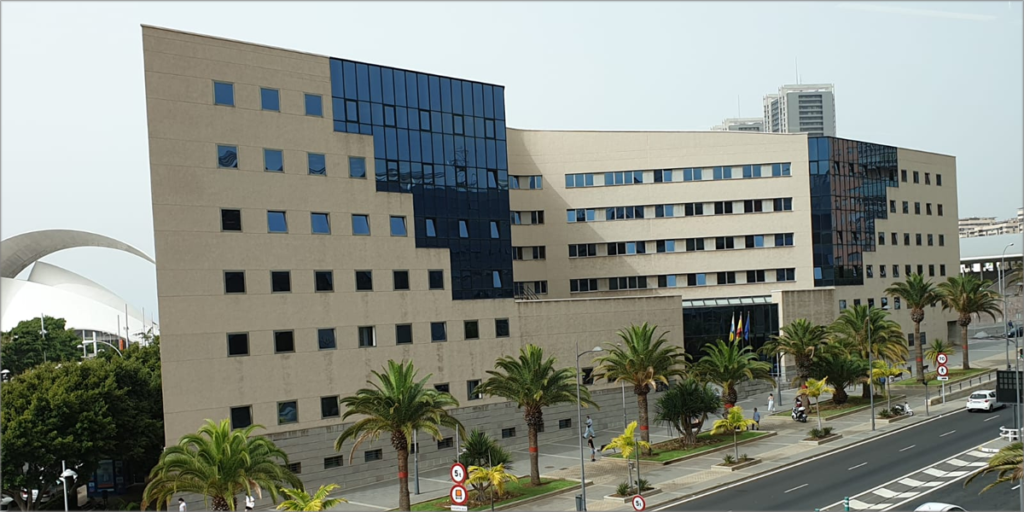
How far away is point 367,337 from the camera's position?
2093 inches

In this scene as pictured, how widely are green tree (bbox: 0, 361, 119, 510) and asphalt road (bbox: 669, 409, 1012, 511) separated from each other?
107 feet

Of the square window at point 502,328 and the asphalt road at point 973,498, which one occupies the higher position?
the square window at point 502,328

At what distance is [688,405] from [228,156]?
3368cm

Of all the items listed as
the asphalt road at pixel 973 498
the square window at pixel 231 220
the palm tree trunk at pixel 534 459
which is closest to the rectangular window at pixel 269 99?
the square window at pixel 231 220

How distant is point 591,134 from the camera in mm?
83062

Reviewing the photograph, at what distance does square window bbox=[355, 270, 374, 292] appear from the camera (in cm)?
5297

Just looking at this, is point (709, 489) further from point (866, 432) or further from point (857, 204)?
point (857, 204)

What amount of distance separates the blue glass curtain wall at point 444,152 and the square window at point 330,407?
11.6m

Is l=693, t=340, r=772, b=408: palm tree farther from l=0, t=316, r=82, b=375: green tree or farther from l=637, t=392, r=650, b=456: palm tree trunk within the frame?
l=0, t=316, r=82, b=375: green tree

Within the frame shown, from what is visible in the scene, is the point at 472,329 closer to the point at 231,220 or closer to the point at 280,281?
the point at 280,281

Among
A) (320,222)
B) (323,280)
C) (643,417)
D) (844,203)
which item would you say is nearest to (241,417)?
(323,280)

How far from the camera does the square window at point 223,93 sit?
1858 inches

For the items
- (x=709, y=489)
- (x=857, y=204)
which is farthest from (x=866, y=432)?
(x=857, y=204)

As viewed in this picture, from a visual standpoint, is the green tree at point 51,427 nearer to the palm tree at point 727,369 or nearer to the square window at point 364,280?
the square window at point 364,280
